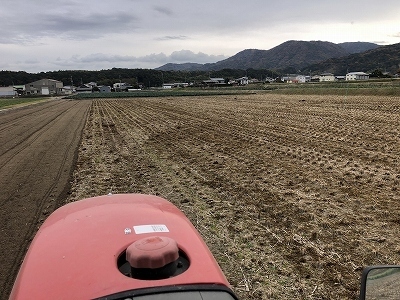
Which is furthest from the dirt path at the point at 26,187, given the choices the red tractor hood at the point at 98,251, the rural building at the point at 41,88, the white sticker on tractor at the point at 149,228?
the rural building at the point at 41,88

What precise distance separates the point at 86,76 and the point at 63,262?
178 meters

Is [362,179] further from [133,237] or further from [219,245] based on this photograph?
[133,237]

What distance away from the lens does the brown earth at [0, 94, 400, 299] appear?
4.33 metres

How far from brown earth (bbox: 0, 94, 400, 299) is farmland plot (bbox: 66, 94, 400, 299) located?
2 cm

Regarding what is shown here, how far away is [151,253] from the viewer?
157 cm

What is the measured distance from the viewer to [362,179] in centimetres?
787

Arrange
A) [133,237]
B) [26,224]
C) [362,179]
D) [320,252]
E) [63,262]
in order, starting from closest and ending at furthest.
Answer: [63,262] → [133,237] → [320,252] → [26,224] → [362,179]

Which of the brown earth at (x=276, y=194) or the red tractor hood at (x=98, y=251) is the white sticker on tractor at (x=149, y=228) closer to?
A: the red tractor hood at (x=98, y=251)

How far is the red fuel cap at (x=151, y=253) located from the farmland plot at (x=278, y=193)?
2.51m

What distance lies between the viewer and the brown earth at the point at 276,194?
4332mm

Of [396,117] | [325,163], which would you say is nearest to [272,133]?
[325,163]

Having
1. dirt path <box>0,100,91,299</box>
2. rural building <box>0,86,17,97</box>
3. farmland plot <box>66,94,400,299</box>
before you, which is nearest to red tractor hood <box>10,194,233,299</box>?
farmland plot <box>66,94,400,299</box>

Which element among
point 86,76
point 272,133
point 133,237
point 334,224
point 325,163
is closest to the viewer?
point 133,237

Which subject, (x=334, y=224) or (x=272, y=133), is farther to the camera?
(x=272, y=133)
